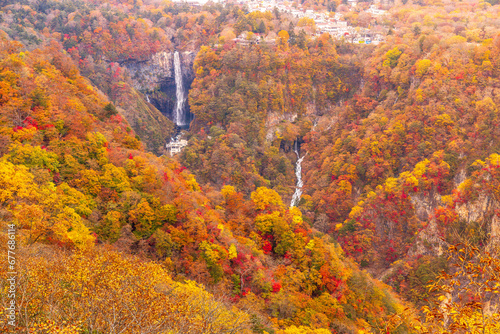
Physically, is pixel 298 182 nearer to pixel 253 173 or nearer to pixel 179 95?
pixel 253 173

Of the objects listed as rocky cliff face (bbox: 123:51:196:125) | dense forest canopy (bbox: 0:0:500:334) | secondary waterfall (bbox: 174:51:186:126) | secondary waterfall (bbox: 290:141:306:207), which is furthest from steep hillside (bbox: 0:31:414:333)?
rocky cliff face (bbox: 123:51:196:125)

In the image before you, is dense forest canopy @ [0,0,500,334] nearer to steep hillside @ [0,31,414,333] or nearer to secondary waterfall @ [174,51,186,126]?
steep hillside @ [0,31,414,333]

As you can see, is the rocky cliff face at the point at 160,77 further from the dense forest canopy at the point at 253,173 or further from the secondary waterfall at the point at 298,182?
the secondary waterfall at the point at 298,182

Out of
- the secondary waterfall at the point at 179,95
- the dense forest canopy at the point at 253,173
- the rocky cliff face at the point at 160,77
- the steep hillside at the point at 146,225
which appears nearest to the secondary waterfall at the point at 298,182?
the dense forest canopy at the point at 253,173

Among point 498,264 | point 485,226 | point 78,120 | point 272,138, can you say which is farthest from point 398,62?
point 498,264

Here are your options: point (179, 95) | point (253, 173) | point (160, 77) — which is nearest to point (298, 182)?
point (253, 173)
